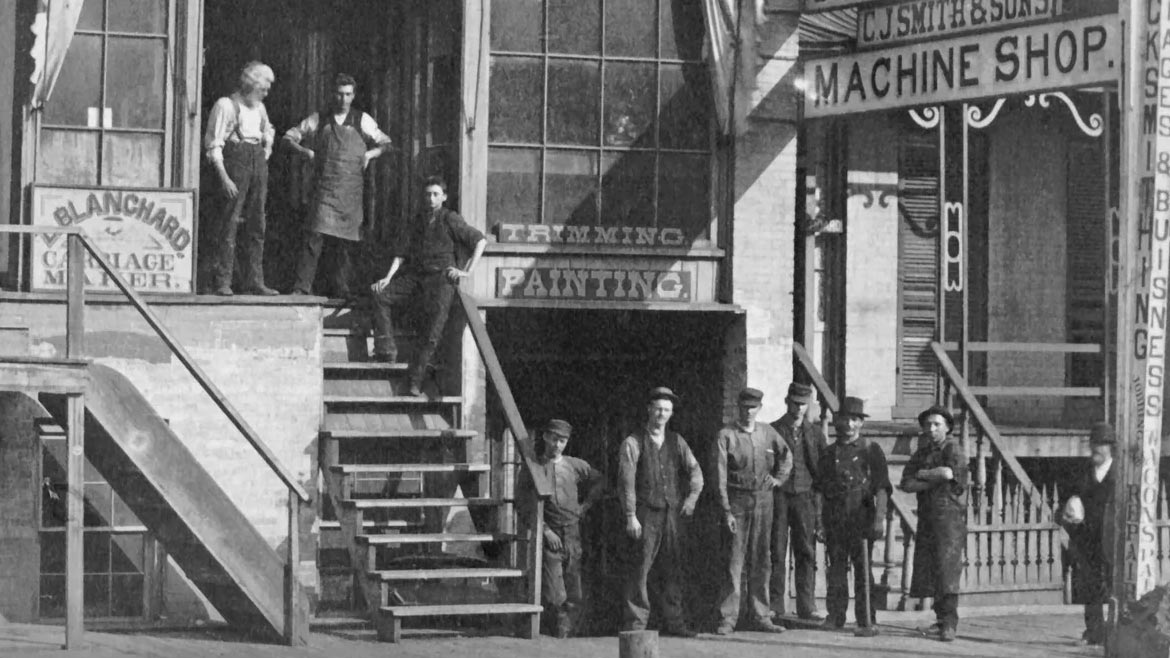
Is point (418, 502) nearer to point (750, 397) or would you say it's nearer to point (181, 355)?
point (181, 355)

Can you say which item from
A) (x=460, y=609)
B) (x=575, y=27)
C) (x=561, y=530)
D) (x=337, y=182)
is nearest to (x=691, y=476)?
(x=561, y=530)

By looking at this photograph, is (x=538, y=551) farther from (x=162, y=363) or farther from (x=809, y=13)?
(x=809, y=13)

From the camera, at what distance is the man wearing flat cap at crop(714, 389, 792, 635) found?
52.6 feet

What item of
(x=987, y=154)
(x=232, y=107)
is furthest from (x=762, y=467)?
(x=987, y=154)

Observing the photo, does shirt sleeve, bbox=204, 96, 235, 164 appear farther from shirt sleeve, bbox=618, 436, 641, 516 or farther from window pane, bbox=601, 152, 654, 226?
shirt sleeve, bbox=618, 436, 641, 516

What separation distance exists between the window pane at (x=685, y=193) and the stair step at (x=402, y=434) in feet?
9.19

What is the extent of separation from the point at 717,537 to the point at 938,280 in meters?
4.82

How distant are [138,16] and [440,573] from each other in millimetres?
5119

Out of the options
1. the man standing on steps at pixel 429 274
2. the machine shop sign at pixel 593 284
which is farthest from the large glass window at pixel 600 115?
the man standing on steps at pixel 429 274

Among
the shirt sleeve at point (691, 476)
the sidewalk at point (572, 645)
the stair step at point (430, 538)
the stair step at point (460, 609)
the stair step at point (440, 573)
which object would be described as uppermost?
the shirt sleeve at point (691, 476)

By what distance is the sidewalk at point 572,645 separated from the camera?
13.6m

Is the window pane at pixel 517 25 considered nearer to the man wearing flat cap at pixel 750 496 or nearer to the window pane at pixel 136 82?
the window pane at pixel 136 82

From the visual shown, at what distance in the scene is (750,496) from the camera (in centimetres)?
1617

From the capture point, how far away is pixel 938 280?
20.8m
